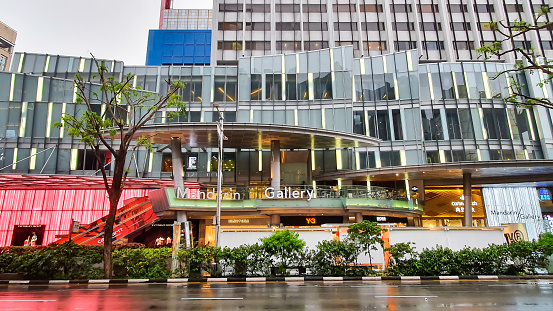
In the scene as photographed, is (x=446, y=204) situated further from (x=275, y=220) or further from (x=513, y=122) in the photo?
(x=275, y=220)

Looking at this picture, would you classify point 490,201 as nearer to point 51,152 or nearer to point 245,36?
point 245,36

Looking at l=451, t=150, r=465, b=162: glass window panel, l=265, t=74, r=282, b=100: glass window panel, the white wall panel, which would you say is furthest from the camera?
l=265, t=74, r=282, b=100: glass window panel

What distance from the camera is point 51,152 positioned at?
39.1 m

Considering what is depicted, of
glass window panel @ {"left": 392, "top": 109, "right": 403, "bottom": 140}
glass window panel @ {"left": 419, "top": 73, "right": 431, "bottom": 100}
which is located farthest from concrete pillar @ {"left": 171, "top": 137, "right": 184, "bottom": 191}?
glass window panel @ {"left": 419, "top": 73, "right": 431, "bottom": 100}

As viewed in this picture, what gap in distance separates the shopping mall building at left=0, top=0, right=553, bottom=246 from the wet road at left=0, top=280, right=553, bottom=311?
1341 cm

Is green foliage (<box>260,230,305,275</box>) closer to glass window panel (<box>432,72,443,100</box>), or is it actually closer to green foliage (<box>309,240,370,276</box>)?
green foliage (<box>309,240,370,276</box>)

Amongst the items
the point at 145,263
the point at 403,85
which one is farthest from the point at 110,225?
the point at 403,85

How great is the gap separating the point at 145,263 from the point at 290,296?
921 centimetres

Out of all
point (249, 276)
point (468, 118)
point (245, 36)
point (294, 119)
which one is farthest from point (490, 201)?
point (245, 36)

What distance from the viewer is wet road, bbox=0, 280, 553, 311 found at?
10.9m

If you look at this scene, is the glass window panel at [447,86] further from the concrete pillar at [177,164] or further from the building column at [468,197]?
the concrete pillar at [177,164]

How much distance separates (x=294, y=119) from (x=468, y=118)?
2150 centimetres

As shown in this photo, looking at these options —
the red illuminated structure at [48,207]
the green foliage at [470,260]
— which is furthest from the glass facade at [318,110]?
the green foliage at [470,260]

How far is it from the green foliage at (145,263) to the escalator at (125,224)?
979 centimetres
